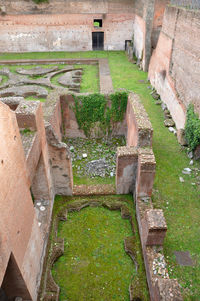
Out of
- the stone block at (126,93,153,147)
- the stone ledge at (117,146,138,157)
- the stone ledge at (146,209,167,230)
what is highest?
the stone block at (126,93,153,147)

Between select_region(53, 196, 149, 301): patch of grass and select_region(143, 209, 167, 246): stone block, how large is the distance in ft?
2.42

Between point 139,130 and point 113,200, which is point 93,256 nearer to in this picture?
point 113,200

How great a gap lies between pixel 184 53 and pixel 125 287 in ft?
36.0

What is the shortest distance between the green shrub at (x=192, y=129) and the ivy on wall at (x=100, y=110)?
9.87 feet

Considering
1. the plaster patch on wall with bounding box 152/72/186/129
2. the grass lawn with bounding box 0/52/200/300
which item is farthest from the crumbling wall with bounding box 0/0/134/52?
the grass lawn with bounding box 0/52/200/300

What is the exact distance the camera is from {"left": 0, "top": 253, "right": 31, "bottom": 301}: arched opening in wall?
15.1ft

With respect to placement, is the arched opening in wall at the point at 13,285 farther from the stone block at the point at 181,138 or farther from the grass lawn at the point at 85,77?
the grass lawn at the point at 85,77

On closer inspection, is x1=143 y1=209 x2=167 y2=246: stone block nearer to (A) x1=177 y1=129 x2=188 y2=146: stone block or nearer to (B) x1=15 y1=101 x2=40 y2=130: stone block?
(B) x1=15 y1=101 x2=40 y2=130: stone block

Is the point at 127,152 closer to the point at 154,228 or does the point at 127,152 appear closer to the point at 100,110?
the point at 154,228

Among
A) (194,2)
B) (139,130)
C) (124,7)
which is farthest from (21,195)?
(124,7)

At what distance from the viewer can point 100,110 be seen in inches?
457

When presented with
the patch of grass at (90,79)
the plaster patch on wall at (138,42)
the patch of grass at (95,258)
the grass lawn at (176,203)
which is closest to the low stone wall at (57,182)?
the patch of grass at (95,258)

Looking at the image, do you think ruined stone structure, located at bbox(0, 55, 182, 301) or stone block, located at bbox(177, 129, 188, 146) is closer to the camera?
ruined stone structure, located at bbox(0, 55, 182, 301)

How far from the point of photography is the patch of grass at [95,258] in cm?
597
